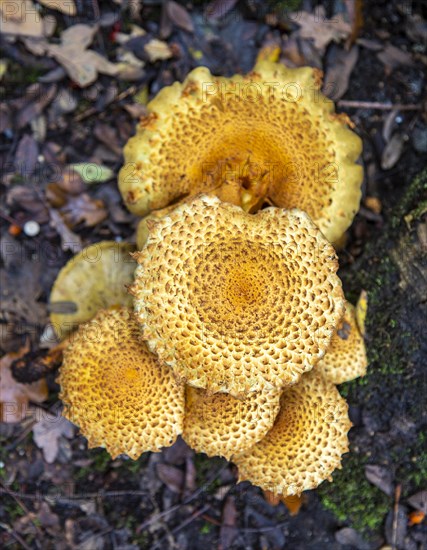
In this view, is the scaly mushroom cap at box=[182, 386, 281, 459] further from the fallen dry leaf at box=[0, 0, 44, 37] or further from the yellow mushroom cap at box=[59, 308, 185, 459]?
the fallen dry leaf at box=[0, 0, 44, 37]

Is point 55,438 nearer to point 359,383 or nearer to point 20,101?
point 359,383

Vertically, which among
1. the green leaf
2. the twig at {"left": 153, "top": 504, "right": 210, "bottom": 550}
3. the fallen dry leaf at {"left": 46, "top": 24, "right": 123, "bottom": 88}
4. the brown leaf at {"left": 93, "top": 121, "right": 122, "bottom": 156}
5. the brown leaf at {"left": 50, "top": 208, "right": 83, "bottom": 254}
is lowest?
the twig at {"left": 153, "top": 504, "right": 210, "bottom": 550}

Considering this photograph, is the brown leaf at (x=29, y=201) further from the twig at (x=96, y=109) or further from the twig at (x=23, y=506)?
the twig at (x=23, y=506)

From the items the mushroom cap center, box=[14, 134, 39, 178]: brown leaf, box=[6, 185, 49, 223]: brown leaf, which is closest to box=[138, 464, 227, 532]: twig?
the mushroom cap center

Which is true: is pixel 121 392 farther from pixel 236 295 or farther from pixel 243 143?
pixel 243 143

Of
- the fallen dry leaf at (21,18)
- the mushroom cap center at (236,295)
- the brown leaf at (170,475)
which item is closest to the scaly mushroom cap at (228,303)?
the mushroom cap center at (236,295)

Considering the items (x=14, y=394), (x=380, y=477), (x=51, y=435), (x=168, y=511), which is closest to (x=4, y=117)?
(x=14, y=394)
